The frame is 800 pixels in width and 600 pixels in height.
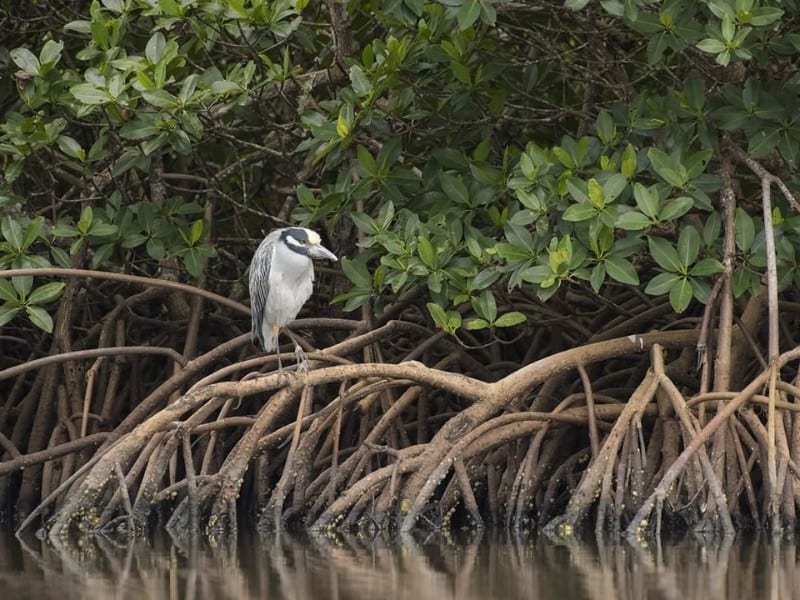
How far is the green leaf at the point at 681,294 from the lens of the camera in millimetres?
8819

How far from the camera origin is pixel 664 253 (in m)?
8.84

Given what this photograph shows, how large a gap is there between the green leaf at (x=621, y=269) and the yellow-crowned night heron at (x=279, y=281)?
213 cm

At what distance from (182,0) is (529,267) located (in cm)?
233

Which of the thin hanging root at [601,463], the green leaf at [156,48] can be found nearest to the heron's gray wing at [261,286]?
the green leaf at [156,48]

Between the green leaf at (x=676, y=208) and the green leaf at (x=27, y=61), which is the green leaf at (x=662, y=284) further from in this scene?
the green leaf at (x=27, y=61)

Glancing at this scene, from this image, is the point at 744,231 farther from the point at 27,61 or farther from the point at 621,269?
the point at 27,61

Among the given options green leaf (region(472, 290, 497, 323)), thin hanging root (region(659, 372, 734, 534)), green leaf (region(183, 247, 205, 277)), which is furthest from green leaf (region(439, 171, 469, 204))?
green leaf (region(183, 247, 205, 277))

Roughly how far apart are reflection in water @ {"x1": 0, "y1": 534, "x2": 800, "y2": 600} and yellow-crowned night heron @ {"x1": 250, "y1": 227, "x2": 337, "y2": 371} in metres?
1.55

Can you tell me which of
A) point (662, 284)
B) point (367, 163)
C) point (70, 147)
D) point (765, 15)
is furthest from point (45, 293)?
point (765, 15)

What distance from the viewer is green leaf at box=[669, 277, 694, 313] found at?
8.82 m

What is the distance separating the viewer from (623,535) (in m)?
9.09

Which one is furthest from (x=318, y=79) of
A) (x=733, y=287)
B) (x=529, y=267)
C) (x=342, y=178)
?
(x=733, y=287)

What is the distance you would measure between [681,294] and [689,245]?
0.25 metres

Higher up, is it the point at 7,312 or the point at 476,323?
the point at 7,312
